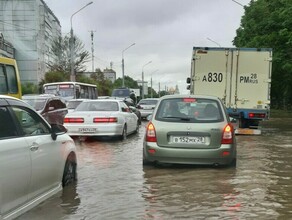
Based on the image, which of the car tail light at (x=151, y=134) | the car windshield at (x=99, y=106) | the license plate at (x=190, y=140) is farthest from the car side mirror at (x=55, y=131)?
the car windshield at (x=99, y=106)

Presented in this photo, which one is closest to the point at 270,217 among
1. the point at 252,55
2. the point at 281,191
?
the point at 281,191

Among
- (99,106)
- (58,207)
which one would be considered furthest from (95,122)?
(58,207)

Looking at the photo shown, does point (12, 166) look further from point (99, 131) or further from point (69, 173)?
point (99, 131)

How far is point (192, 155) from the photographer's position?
8.77m

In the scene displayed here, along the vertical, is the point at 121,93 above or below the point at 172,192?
above

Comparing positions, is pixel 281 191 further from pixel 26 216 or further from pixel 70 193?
pixel 26 216

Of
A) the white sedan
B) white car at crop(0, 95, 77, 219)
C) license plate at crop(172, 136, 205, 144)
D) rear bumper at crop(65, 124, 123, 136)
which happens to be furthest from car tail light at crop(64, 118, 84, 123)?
white car at crop(0, 95, 77, 219)

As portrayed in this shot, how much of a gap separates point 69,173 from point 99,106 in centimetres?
797

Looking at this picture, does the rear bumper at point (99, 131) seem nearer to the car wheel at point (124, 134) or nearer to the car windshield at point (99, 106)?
the car wheel at point (124, 134)

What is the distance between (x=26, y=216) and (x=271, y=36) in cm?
2221

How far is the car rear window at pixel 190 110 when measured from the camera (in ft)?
29.7

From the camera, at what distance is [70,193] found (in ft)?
23.5

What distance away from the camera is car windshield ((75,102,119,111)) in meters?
15.3

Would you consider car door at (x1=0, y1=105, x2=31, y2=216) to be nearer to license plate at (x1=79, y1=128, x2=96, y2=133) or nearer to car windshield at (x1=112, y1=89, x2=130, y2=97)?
license plate at (x1=79, y1=128, x2=96, y2=133)
